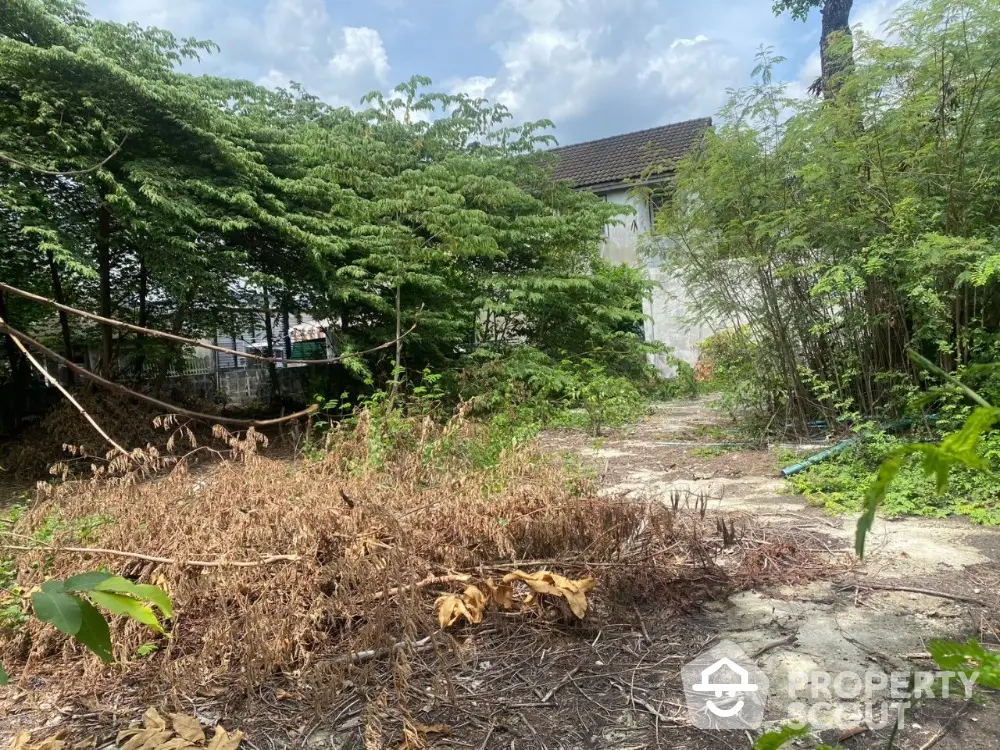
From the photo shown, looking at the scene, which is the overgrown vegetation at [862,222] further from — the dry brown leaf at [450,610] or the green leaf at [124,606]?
the green leaf at [124,606]

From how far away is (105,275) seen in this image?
726 centimetres

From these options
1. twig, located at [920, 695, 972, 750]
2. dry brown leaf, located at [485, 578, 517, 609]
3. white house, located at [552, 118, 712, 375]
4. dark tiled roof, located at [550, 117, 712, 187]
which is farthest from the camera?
dark tiled roof, located at [550, 117, 712, 187]

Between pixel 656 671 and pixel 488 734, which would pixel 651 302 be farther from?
pixel 488 734

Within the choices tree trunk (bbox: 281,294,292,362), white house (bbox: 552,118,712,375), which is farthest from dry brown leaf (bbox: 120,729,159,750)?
white house (bbox: 552,118,712,375)

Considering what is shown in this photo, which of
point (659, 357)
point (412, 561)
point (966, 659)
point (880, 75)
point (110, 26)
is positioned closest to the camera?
point (966, 659)

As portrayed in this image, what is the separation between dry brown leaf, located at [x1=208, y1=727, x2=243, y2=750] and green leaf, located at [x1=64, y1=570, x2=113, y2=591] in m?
1.39

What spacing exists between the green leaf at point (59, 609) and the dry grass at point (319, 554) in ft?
4.74

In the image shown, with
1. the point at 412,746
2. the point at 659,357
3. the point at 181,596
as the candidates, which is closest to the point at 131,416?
the point at 181,596

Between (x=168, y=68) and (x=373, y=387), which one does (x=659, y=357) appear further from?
(x=168, y=68)

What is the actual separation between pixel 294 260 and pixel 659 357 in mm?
7866

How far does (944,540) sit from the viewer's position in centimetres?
315

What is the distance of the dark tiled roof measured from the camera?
46.9 feet

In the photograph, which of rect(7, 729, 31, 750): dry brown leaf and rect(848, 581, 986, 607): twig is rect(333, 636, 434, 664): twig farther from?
rect(848, 581, 986, 607): twig

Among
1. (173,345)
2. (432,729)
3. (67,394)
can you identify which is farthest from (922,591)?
(173,345)
